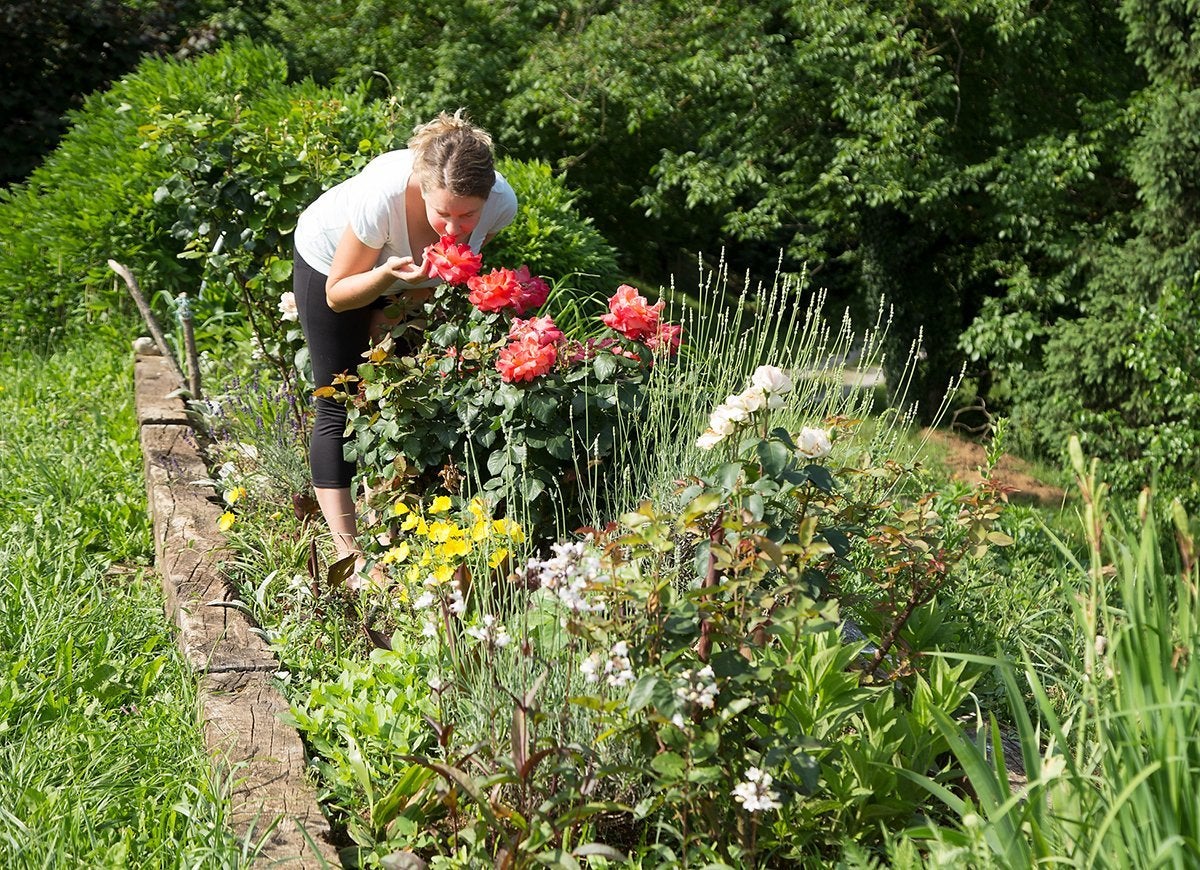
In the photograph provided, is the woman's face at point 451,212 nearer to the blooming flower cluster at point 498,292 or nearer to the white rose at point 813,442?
the blooming flower cluster at point 498,292

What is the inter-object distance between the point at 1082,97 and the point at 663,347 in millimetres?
7637

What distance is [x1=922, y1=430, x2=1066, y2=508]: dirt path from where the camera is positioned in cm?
898

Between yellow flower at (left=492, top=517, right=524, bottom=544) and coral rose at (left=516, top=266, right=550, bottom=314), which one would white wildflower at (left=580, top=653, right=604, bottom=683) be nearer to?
yellow flower at (left=492, top=517, right=524, bottom=544)

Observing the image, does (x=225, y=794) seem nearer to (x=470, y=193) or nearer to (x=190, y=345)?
(x=470, y=193)

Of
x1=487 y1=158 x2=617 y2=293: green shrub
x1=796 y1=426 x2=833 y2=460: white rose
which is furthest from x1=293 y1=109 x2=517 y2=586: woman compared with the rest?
x1=487 y1=158 x2=617 y2=293: green shrub

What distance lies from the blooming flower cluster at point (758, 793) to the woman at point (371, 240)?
4.37ft

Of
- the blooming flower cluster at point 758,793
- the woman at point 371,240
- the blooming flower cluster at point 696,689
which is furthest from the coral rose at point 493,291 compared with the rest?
the blooming flower cluster at point 758,793

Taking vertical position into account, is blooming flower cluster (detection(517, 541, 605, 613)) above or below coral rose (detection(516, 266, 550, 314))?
below

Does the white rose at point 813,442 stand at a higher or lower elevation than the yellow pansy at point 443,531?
higher

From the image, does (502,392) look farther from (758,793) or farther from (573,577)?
(758,793)

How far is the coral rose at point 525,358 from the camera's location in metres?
2.81

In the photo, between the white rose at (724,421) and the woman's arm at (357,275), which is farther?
the woman's arm at (357,275)

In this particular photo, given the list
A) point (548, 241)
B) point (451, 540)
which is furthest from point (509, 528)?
point (548, 241)

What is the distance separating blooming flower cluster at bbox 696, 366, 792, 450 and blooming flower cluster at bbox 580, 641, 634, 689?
0.44 meters
